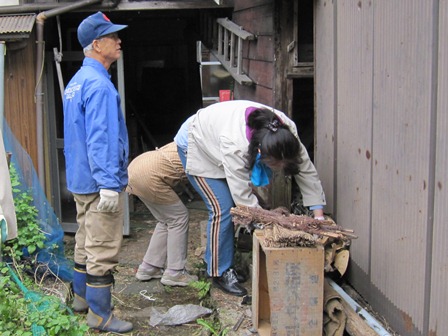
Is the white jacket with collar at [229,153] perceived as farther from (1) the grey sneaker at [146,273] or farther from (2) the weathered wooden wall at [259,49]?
(1) the grey sneaker at [146,273]

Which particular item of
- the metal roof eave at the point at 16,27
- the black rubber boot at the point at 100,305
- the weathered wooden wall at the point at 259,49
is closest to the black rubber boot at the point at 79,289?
the black rubber boot at the point at 100,305

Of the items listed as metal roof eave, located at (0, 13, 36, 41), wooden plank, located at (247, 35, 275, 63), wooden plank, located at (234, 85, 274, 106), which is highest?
metal roof eave, located at (0, 13, 36, 41)

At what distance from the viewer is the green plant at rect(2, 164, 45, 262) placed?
5.64 m

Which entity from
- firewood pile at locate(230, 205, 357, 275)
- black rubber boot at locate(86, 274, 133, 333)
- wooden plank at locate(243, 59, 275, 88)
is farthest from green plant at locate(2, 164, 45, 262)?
wooden plank at locate(243, 59, 275, 88)

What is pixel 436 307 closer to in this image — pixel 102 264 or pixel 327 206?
pixel 327 206

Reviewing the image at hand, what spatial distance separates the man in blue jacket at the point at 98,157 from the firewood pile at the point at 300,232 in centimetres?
95

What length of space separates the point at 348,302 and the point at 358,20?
194cm

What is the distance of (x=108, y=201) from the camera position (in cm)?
438

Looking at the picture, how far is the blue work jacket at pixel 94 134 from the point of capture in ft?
14.2

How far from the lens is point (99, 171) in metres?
4.35

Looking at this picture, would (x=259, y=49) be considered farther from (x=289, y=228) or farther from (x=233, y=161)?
(x=289, y=228)

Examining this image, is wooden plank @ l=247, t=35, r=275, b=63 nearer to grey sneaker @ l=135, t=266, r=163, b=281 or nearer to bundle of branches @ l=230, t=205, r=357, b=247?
bundle of branches @ l=230, t=205, r=357, b=247

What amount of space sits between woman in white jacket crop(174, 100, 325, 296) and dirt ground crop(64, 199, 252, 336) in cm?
26

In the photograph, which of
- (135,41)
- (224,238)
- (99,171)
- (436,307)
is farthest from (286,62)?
(135,41)
